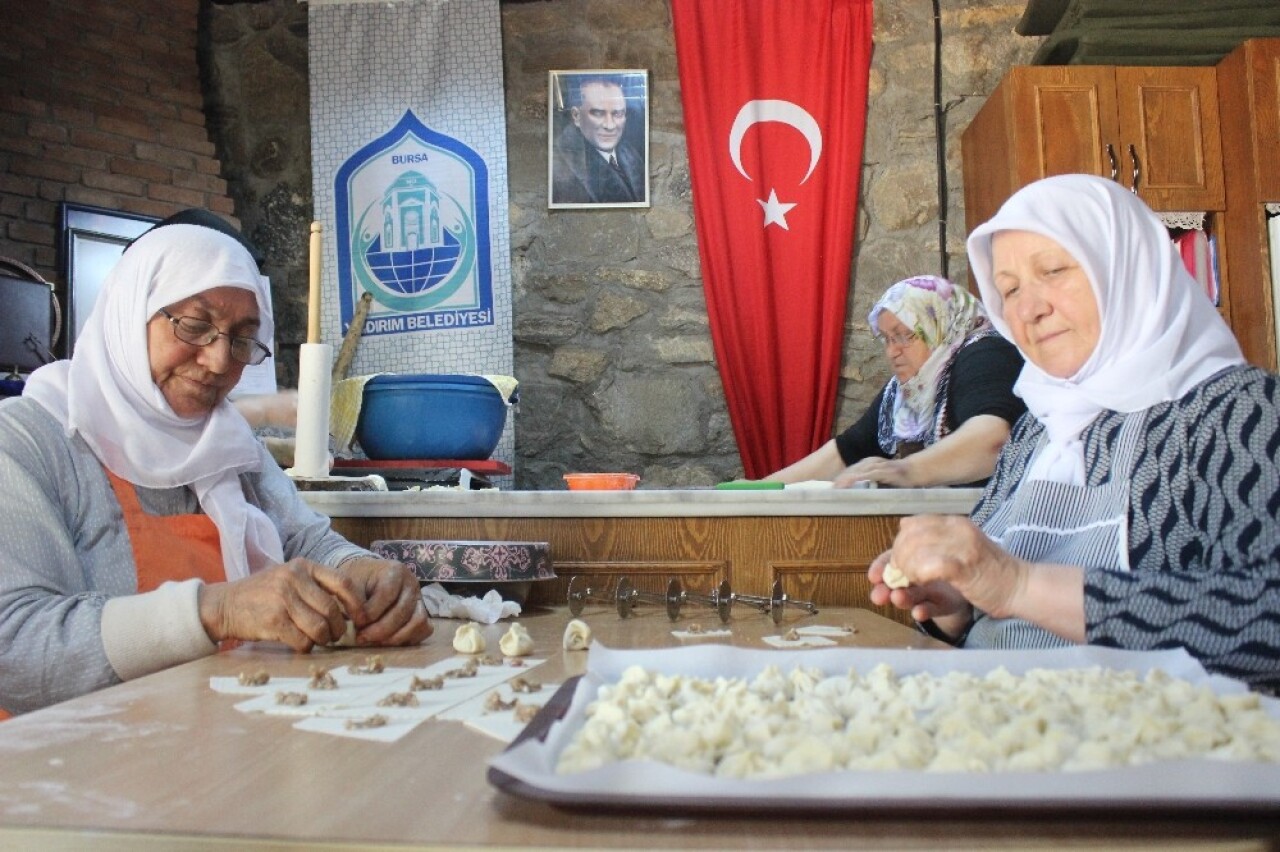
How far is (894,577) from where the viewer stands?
1.36 meters

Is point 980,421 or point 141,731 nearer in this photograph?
point 141,731

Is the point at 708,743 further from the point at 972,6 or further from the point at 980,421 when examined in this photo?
the point at 972,6

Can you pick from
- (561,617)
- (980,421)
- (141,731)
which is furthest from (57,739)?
(980,421)

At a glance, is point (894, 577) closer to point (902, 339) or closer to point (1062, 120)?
point (902, 339)

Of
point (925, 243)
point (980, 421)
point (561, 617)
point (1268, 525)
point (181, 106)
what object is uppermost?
point (181, 106)

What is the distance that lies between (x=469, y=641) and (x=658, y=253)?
3352 mm

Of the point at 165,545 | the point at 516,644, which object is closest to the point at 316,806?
the point at 516,644

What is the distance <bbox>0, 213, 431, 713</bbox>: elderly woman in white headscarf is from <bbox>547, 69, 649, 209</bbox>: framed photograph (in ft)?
9.10

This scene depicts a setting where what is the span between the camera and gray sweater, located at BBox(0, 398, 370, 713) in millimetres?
1449

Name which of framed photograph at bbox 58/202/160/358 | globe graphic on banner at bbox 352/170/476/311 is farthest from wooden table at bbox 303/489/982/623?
framed photograph at bbox 58/202/160/358

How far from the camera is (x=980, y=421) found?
2943 mm

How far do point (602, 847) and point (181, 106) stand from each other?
4.90m

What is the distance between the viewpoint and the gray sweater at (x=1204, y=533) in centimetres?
125

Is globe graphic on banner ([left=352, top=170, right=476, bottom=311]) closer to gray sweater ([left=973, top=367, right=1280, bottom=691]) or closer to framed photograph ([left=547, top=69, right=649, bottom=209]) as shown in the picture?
framed photograph ([left=547, top=69, right=649, bottom=209])
